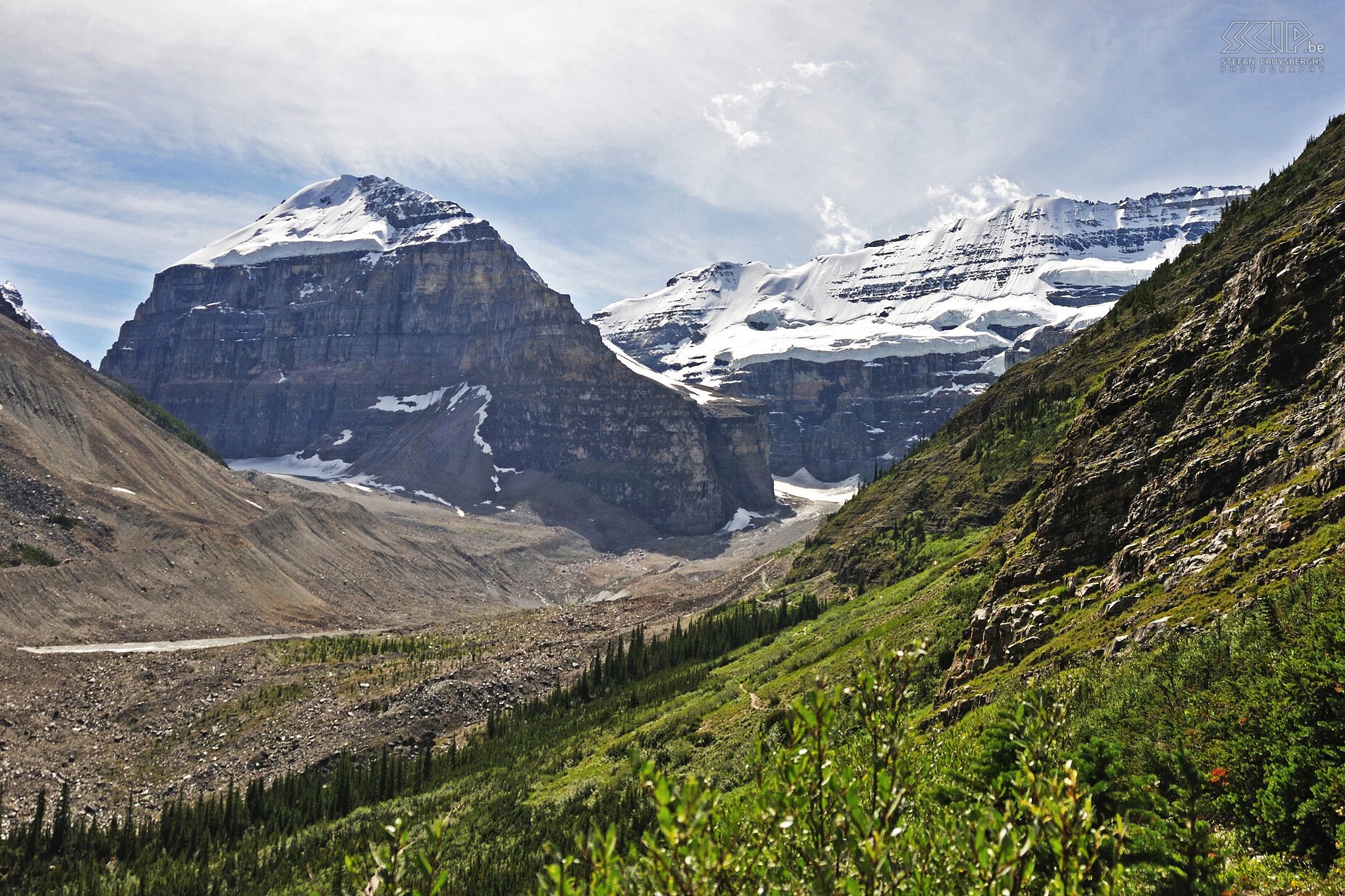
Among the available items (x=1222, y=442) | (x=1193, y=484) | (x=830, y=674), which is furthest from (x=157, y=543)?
(x=1222, y=442)

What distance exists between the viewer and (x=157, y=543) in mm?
115812

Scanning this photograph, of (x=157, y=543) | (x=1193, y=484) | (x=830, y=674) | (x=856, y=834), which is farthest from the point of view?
(x=157, y=543)

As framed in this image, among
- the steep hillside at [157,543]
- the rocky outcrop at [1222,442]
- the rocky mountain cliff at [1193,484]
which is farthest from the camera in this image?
the steep hillside at [157,543]

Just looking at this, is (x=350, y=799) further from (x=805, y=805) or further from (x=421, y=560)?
(x=421, y=560)

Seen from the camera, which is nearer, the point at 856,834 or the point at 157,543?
the point at 856,834

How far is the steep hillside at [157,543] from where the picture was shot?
98562mm

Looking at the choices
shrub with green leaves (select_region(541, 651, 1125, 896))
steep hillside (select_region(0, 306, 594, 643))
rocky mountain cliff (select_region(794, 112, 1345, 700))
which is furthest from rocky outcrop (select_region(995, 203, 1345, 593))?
steep hillside (select_region(0, 306, 594, 643))

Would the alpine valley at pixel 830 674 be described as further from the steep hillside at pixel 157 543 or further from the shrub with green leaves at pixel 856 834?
the steep hillside at pixel 157 543

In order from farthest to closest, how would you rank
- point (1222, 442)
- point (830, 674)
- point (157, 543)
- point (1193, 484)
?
point (157, 543) < point (830, 674) < point (1222, 442) < point (1193, 484)

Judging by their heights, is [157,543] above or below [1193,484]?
Result: below

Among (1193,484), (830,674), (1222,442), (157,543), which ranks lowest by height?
(830,674)

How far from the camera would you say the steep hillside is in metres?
98.6

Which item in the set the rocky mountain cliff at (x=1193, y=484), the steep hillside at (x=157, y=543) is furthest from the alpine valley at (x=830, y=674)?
the steep hillside at (x=157, y=543)

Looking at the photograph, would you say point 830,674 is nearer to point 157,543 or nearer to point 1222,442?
point 1222,442
